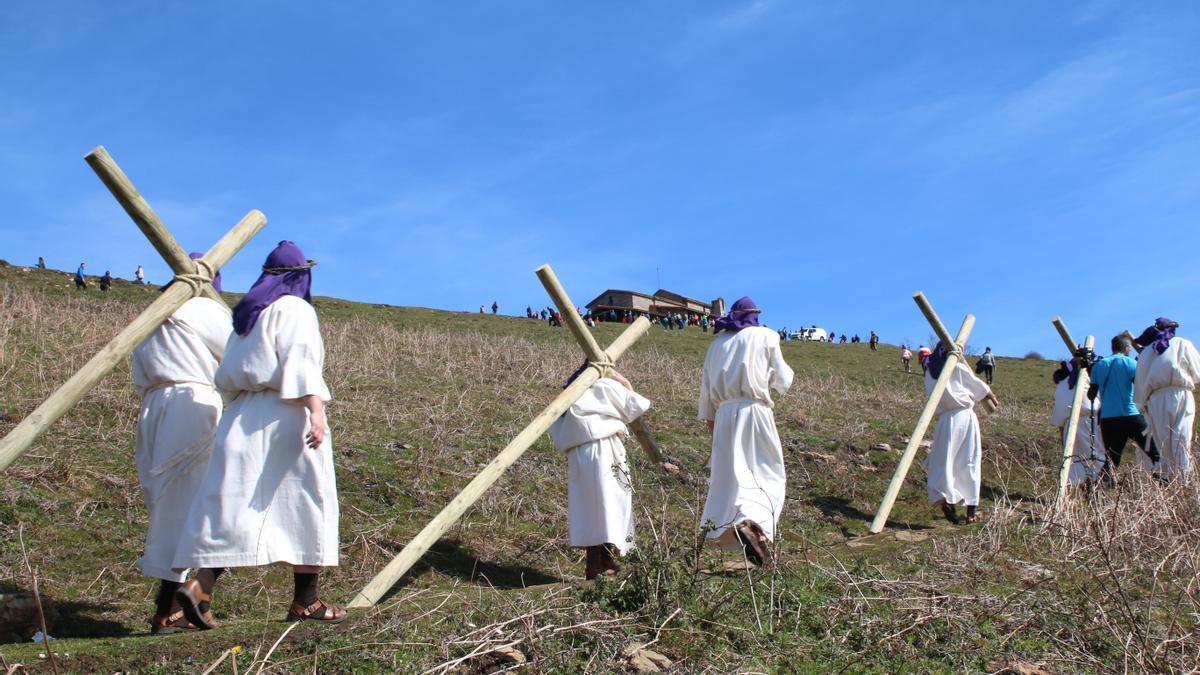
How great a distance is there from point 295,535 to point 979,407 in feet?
60.2

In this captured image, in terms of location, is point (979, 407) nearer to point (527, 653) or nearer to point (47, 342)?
point (47, 342)

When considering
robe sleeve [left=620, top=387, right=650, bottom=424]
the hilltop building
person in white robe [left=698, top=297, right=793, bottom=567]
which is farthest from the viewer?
the hilltop building

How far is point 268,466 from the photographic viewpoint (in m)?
5.39

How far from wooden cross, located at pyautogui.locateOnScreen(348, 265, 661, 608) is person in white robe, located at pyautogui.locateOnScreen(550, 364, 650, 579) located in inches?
10.9

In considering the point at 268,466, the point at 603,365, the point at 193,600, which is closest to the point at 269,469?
the point at 268,466

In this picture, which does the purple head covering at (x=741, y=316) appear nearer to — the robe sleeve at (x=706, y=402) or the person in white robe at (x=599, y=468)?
the robe sleeve at (x=706, y=402)

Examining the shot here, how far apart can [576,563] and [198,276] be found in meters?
3.90

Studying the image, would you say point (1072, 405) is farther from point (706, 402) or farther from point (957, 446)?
point (706, 402)

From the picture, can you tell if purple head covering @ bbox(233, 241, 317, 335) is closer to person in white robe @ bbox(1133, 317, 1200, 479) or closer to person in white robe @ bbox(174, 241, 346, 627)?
person in white robe @ bbox(174, 241, 346, 627)

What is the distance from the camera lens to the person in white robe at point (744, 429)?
8.06m

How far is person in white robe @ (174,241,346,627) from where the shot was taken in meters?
5.23

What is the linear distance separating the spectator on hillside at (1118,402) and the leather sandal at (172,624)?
9.63 m

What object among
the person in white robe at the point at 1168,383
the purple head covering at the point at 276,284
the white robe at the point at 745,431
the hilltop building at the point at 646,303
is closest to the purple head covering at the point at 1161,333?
the person in white robe at the point at 1168,383

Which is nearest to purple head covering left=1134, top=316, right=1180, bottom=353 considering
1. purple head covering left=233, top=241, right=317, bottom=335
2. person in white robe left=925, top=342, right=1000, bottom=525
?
person in white robe left=925, top=342, right=1000, bottom=525
